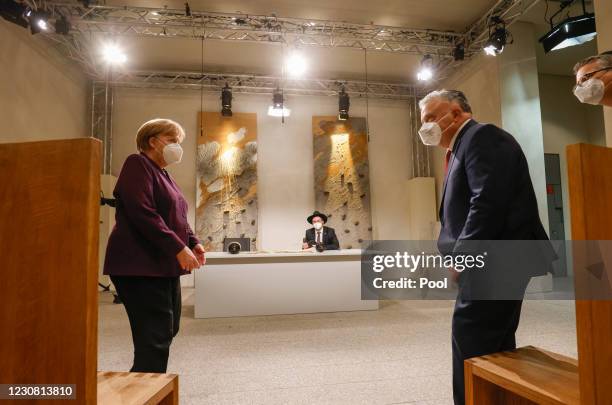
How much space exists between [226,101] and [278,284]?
3.63 m

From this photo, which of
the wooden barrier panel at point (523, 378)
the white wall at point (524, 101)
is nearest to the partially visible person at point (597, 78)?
the wooden barrier panel at point (523, 378)

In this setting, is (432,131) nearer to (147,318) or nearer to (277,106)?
(147,318)

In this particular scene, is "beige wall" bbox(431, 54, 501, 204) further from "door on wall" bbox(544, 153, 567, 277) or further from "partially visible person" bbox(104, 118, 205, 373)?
"partially visible person" bbox(104, 118, 205, 373)

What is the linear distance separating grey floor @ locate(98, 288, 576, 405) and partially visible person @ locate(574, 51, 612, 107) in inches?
61.2

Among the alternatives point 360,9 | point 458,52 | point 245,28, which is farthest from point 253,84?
point 458,52

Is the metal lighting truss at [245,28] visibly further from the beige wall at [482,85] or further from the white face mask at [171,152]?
the white face mask at [171,152]

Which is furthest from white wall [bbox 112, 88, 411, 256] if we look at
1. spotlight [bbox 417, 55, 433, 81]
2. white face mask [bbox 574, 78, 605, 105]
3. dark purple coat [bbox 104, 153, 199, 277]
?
white face mask [bbox 574, 78, 605, 105]

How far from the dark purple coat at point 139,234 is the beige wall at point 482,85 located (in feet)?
15.9

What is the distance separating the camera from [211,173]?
21.6 ft

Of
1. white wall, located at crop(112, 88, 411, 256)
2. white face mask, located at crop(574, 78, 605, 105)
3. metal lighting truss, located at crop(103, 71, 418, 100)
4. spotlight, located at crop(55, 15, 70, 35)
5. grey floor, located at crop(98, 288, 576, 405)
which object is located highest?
metal lighting truss, located at crop(103, 71, 418, 100)

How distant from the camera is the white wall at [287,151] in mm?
6617

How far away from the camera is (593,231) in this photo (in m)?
0.66

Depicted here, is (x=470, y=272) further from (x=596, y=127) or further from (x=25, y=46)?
(x=596, y=127)

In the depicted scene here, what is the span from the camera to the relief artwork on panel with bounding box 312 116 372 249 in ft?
22.5
